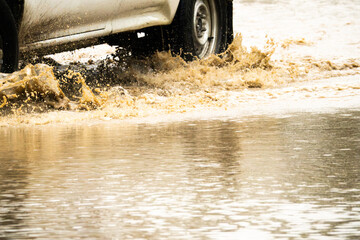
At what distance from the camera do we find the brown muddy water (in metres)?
2.21

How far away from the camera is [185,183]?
9.34 feet

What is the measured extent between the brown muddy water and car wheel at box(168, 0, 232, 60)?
199mm

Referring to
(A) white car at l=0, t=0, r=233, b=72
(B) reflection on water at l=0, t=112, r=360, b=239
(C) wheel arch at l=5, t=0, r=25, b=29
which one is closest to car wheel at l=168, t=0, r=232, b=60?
(A) white car at l=0, t=0, r=233, b=72

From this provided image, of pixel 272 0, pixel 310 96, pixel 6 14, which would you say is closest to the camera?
pixel 6 14

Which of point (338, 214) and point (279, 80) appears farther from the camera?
point (279, 80)

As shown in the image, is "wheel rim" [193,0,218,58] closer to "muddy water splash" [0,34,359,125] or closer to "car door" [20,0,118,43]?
"muddy water splash" [0,34,359,125]

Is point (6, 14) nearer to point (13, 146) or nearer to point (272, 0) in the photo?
point (13, 146)

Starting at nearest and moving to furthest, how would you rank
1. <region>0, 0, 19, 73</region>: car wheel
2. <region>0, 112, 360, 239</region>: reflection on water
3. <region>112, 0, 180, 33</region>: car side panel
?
<region>0, 112, 360, 239</region>: reflection on water → <region>0, 0, 19, 73</region>: car wheel → <region>112, 0, 180, 33</region>: car side panel

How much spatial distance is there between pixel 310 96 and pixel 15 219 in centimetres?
492

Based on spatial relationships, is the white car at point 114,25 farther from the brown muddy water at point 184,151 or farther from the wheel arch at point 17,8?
the brown muddy water at point 184,151

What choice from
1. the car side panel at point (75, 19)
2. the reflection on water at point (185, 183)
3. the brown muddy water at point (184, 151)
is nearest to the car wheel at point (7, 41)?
the brown muddy water at point (184, 151)

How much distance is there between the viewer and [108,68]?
344 inches

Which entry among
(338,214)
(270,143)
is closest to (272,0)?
(270,143)

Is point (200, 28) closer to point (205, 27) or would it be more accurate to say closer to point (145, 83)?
point (205, 27)
